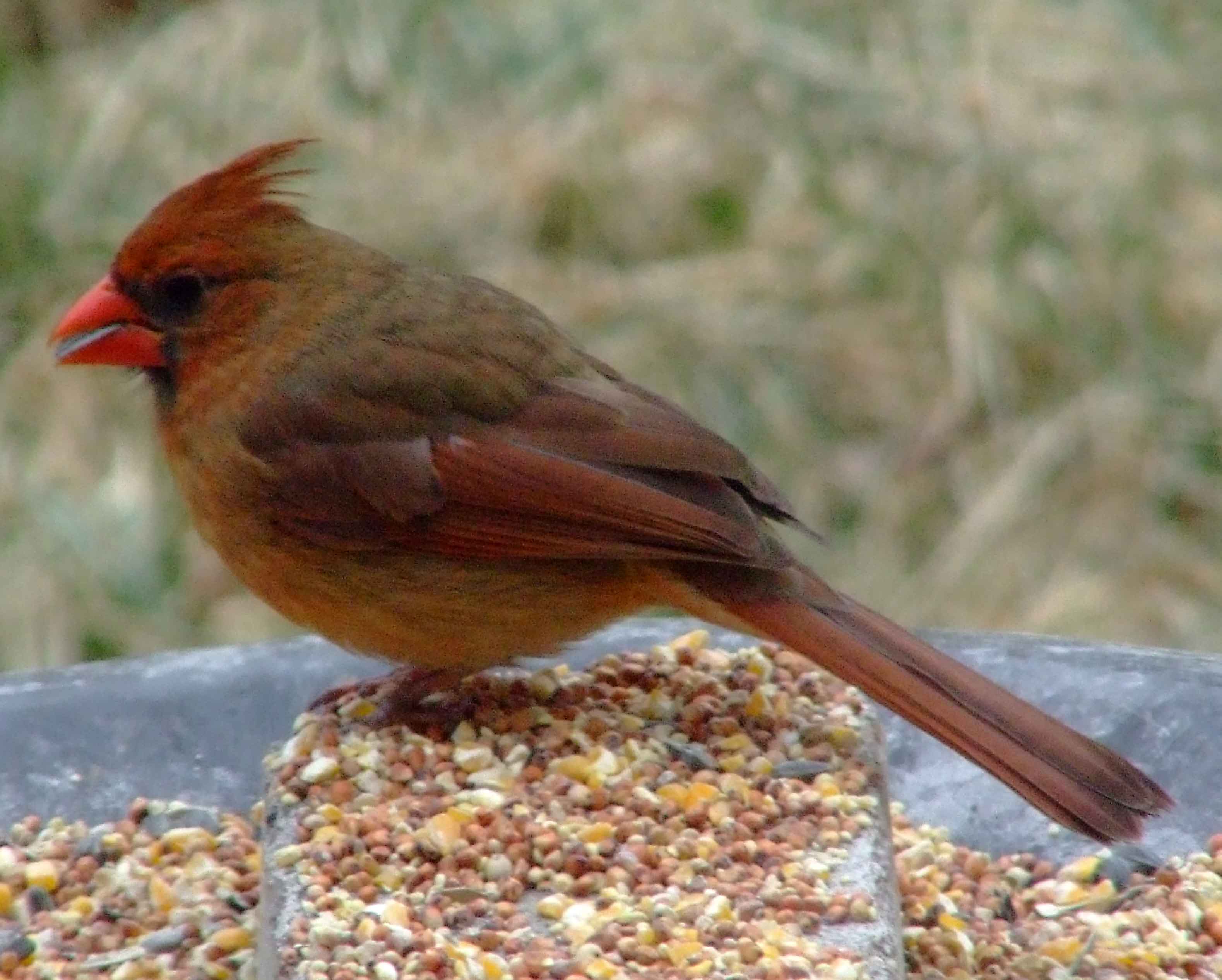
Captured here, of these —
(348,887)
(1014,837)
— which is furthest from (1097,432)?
(348,887)

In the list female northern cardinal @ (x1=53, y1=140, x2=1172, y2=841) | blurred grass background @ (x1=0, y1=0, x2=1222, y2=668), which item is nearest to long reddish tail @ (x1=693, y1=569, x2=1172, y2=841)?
female northern cardinal @ (x1=53, y1=140, x2=1172, y2=841)

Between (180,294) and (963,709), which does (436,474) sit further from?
(963,709)

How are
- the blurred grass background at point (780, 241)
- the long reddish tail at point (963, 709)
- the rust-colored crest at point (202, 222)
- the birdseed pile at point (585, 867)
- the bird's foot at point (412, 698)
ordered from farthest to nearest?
the blurred grass background at point (780, 241) < the rust-colored crest at point (202, 222) < the bird's foot at point (412, 698) < the long reddish tail at point (963, 709) < the birdseed pile at point (585, 867)

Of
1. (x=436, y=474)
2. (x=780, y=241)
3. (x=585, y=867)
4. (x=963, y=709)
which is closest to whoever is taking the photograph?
(x=585, y=867)

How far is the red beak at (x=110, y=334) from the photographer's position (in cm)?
341

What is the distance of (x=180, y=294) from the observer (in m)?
3.44

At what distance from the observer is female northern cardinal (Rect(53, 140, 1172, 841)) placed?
306 centimetres

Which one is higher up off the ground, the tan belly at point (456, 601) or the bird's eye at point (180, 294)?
the bird's eye at point (180, 294)

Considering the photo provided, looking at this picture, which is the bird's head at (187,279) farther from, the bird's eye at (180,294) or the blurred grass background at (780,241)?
the blurred grass background at (780,241)

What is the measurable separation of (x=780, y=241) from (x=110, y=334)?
3.04 meters

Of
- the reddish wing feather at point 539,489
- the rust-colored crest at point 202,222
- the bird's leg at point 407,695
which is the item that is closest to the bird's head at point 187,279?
the rust-colored crest at point 202,222

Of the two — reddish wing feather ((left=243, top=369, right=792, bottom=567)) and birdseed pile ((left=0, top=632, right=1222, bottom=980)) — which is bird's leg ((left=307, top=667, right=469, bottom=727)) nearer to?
birdseed pile ((left=0, top=632, right=1222, bottom=980))

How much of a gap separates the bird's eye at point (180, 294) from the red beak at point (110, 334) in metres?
0.04

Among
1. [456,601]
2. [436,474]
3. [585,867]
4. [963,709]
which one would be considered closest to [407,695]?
[456,601]
